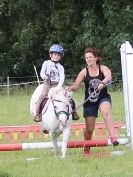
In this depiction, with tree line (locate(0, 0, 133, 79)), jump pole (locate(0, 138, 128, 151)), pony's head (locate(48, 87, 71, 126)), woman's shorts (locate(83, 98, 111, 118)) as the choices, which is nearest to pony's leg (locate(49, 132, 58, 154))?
jump pole (locate(0, 138, 128, 151))

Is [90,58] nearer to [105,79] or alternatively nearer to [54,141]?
[105,79]

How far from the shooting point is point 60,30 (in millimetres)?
31703

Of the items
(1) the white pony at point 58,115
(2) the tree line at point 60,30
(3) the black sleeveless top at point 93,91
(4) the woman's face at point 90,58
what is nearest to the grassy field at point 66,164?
(1) the white pony at point 58,115

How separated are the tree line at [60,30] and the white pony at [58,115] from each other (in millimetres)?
21402

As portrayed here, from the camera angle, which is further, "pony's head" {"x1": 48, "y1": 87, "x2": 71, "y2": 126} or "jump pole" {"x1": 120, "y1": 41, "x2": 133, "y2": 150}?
"jump pole" {"x1": 120, "y1": 41, "x2": 133, "y2": 150}

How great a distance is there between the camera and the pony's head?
7.51 meters

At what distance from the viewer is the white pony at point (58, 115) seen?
7.56 meters

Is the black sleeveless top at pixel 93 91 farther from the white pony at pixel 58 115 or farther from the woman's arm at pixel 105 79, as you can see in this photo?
the white pony at pixel 58 115

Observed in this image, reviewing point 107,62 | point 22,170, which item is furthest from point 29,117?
point 107,62

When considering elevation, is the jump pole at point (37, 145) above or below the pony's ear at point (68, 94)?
below

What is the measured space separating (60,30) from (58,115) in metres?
24.4

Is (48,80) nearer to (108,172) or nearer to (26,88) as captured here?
(108,172)

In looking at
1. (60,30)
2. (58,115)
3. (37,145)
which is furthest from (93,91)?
(60,30)

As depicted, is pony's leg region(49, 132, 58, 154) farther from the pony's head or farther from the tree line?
the tree line
